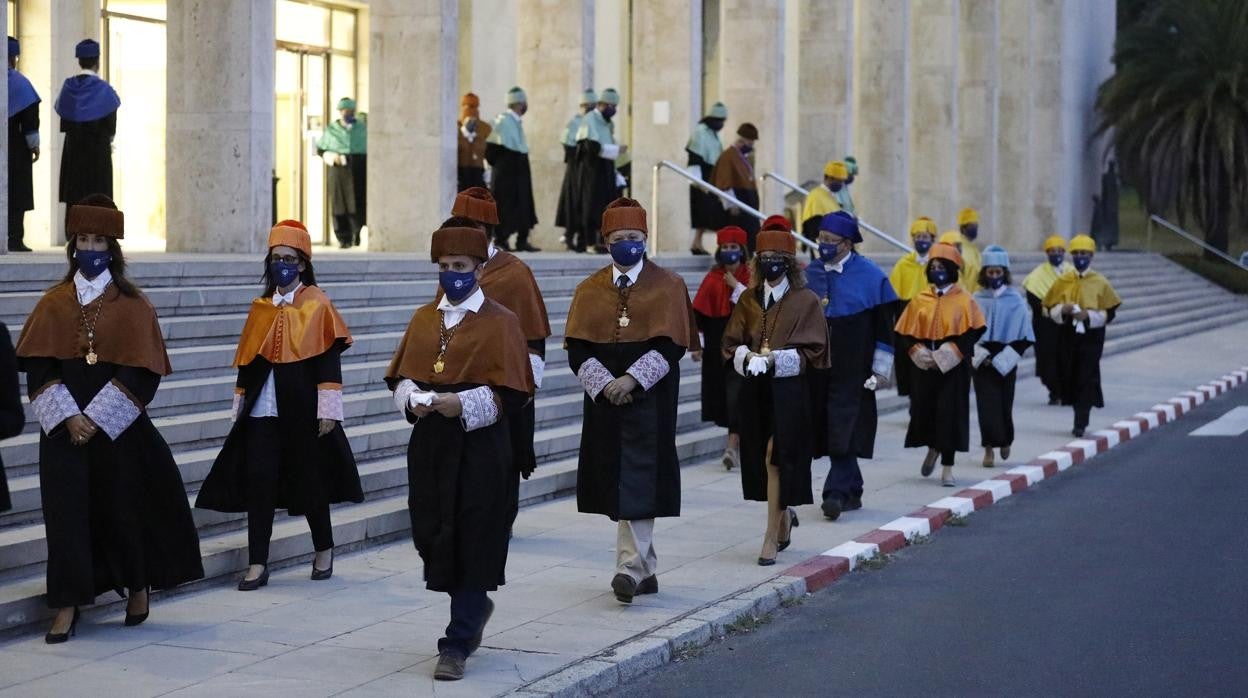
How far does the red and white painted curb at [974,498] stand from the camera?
33.4 ft

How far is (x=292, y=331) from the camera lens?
9297mm

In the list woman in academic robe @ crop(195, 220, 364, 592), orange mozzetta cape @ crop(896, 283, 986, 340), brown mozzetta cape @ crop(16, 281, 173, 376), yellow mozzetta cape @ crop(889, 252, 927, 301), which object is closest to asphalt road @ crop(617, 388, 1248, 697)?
orange mozzetta cape @ crop(896, 283, 986, 340)

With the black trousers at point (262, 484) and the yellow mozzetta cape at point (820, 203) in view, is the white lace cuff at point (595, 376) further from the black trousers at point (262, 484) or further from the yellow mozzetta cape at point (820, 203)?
the yellow mozzetta cape at point (820, 203)

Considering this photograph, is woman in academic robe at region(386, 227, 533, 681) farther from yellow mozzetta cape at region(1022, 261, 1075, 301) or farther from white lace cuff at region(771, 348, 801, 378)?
yellow mozzetta cape at region(1022, 261, 1075, 301)

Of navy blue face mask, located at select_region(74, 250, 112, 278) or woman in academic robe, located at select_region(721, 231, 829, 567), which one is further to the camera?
woman in academic robe, located at select_region(721, 231, 829, 567)

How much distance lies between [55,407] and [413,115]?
12.2 metres

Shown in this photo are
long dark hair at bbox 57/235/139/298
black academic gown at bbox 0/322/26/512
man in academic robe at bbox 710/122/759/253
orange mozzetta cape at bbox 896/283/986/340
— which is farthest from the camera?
man in academic robe at bbox 710/122/759/253

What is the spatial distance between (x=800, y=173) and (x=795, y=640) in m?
22.3

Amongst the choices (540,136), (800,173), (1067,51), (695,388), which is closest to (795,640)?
(695,388)

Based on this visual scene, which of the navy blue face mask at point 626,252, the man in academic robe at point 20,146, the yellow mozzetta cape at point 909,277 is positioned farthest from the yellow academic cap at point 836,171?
the navy blue face mask at point 626,252

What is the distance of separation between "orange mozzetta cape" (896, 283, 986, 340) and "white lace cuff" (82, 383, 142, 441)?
7.33m

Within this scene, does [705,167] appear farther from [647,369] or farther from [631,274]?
[647,369]

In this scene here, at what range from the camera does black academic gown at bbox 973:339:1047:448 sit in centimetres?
1491

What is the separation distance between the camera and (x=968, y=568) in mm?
10383
